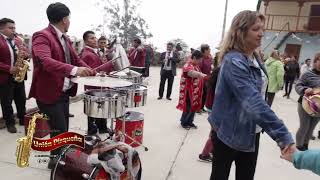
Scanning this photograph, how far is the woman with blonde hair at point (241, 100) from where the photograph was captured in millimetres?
2039

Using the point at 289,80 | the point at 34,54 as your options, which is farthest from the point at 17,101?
the point at 289,80

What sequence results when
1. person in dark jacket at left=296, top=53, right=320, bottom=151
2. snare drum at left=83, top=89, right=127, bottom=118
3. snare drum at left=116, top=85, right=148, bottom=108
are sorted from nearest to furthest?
snare drum at left=83, top=89, right=127, bottom=118
snare drum at left=116, top=85, right=148, bottom=108
person in dark jacket at left=296, top=53, right=320, bottom=151

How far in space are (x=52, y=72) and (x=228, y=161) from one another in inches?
73.8

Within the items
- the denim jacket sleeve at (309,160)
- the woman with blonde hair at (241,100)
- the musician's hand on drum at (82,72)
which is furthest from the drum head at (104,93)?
the denim jacket sleeve at (309,160)

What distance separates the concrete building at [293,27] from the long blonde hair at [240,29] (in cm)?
2133

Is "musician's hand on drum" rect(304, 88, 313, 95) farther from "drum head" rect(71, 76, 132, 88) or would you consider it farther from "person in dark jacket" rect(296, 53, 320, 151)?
"drum head" rect(71, 76, 132, 88)

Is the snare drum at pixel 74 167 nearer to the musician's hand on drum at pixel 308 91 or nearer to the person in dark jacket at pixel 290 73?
the musician's hand on drum at pixel 308 91

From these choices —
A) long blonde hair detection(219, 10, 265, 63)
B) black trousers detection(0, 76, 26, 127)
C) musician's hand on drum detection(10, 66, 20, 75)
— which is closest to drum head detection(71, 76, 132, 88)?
long blonde hair detection(219, 10, 265, 63)

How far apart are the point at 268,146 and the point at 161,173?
2556 mm

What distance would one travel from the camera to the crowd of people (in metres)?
2.09

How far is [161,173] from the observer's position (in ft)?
14.0

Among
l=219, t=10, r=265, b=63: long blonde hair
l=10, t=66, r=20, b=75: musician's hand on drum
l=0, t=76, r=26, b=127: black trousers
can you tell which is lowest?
l=0, t=76, r=26, b=127: black trousers

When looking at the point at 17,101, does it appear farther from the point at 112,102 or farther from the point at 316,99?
the point at 316,99

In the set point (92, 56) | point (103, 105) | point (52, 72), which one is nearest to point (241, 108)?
point (103, 105)
